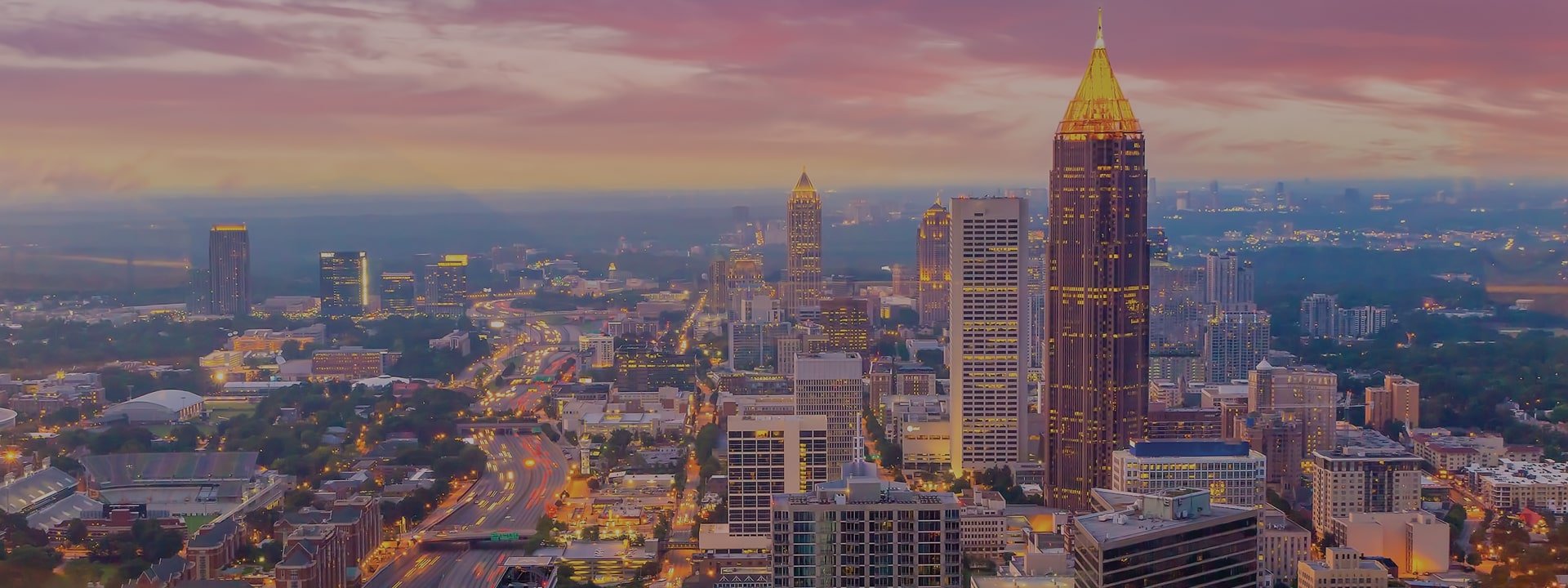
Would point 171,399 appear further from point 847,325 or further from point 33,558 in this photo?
point 847,325

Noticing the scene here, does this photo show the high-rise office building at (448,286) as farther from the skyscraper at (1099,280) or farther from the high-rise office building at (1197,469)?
the high-rise office building at (1197,469)

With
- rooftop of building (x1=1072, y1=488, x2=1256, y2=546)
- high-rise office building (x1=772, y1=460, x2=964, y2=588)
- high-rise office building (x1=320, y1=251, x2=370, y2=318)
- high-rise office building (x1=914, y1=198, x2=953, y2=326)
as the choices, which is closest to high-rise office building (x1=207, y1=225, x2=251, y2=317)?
high-rise office building (x1=320, y1=251, x2=370, y2=318)

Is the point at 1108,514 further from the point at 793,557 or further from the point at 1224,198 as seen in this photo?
the point at 1224,198

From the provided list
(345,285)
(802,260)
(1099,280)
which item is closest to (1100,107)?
(1099,280)

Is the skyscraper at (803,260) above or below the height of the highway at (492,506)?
above

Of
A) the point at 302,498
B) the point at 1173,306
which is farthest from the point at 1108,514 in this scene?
the point at 1173,306

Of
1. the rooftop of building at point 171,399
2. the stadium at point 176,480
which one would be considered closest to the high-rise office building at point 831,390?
the stadium at point 176,480
